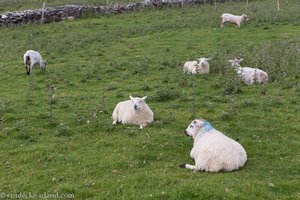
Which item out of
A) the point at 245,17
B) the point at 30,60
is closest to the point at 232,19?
the point at 245,17

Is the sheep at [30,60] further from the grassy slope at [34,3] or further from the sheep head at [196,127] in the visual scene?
the grassy slope at [34,3]

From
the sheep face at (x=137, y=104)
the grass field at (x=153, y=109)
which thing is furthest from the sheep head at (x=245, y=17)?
the sheep face at (x=137, y=104)

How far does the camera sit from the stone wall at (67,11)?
33.7m

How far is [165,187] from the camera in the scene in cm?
845

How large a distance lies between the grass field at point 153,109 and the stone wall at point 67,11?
6300mm

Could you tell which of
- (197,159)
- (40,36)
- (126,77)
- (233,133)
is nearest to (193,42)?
(126,77)

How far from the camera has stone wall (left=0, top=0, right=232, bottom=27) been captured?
33719 millimetres

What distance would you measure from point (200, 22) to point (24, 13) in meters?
13.2

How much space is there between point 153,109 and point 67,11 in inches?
965

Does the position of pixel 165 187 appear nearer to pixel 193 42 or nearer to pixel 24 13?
pixel 193 42

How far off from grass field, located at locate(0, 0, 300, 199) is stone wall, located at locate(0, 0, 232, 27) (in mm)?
6300

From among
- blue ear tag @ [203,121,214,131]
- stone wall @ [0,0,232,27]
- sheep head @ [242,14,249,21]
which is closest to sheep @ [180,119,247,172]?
blue ear tag @ [203,121,214,131]

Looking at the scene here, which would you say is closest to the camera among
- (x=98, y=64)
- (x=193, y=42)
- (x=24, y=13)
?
(x=98, y=64)

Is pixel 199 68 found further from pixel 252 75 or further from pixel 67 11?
pixel 67 11
